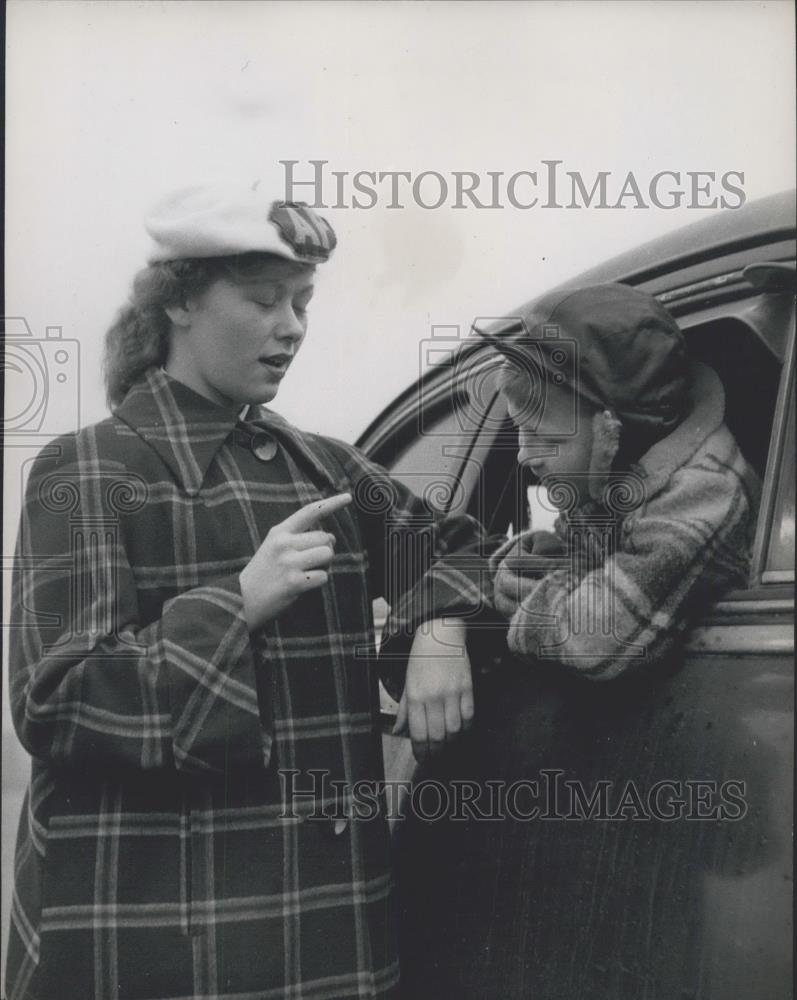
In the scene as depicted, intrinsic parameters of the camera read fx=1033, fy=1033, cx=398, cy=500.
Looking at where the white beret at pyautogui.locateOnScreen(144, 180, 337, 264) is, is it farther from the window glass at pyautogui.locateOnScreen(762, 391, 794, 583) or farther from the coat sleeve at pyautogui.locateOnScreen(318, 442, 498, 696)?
the window glass at pyautogui.locateOnScreen(762, 391, 794, 583)

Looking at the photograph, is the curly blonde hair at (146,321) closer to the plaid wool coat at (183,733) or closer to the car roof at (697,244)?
the plaid wool coat at (183,733)

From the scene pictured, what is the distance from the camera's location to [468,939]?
1674 mm

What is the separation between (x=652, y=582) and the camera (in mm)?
1511

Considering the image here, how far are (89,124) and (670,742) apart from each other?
4.75ft

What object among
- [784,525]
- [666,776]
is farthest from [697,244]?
[666,776]

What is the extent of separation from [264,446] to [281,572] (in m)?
0.30

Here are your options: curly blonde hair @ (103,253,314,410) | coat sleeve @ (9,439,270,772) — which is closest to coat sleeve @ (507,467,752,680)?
coat sleeve @ (9,439,270,772)

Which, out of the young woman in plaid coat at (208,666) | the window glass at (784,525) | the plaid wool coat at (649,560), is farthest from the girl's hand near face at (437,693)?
the window glass at (784,525)

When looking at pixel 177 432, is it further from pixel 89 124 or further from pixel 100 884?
pixel 100 884

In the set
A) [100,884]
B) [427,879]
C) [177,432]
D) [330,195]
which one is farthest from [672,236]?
[100,884]

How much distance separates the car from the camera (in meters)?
1.36

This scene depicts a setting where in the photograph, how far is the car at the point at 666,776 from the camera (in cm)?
136

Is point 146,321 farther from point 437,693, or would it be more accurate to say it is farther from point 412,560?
point 437,693

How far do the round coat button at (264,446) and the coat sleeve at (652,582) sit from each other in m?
0.55
